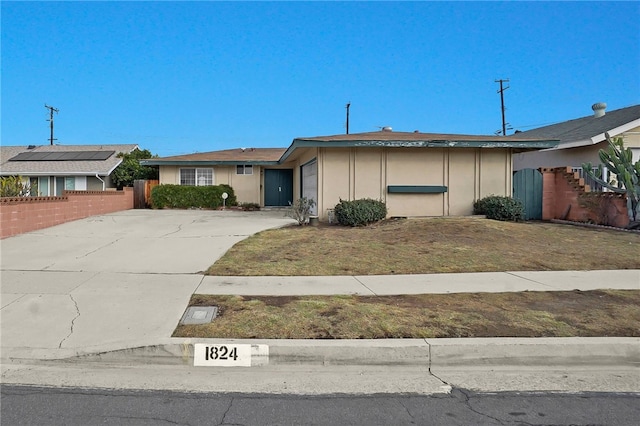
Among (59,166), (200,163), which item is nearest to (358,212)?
(200,163)

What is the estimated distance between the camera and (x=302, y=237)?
11562 millimetres

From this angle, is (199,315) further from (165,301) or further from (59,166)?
(59,166)

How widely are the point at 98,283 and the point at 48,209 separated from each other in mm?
8125

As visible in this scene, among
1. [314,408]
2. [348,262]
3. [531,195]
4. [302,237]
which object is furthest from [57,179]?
[314,408]

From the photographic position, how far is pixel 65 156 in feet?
94.5

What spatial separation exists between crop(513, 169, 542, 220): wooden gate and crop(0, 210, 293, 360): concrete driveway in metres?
10.2

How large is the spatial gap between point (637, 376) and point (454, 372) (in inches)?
71.5

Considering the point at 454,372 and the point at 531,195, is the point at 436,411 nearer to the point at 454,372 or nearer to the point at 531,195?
the point at 454,372

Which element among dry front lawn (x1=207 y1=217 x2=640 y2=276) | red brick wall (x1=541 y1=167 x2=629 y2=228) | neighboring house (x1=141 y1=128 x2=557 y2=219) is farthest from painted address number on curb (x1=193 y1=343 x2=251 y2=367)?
red brick wall (x1=541 y1=167 x2=629 y2=228)

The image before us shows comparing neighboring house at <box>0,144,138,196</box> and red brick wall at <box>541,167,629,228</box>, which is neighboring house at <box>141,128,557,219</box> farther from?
neighboring house at <box>0,144,138,196</box>

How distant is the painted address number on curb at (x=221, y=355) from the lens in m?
4.50

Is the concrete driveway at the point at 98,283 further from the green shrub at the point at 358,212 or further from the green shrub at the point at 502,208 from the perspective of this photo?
the green shrub at the point at 502,208

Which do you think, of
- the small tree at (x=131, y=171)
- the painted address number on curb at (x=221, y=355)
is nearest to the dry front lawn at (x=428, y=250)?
the painted address number on curb at (x=221, y=355)

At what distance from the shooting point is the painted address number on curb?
4.50 metres
